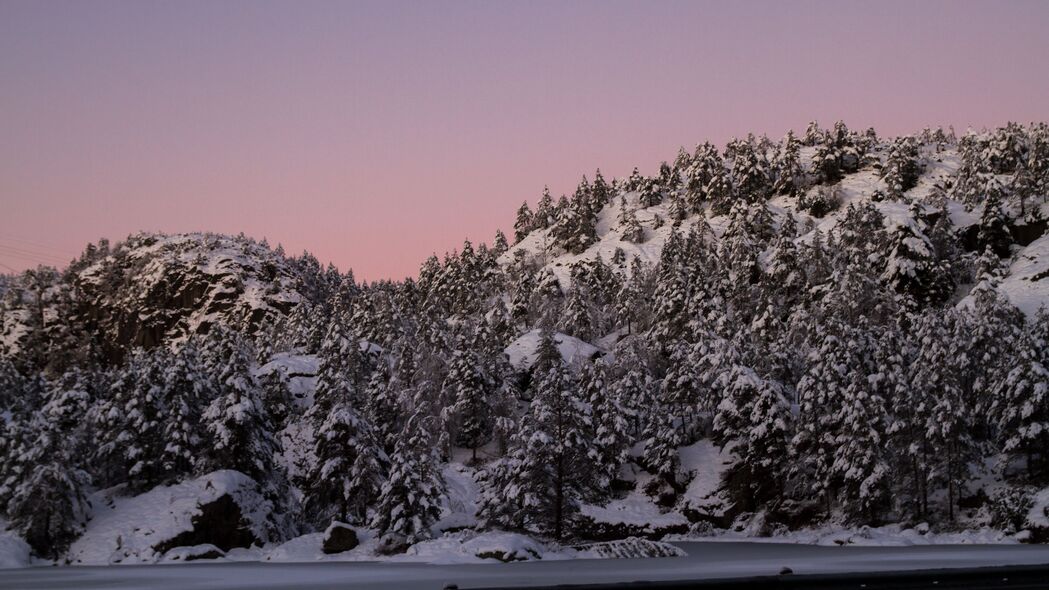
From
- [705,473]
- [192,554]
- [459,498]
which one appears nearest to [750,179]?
[705,473]

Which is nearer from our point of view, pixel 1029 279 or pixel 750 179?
pixel 1029 279

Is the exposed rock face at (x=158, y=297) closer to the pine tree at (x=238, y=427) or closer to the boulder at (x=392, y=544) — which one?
the pine tree at (x=238, y=427)

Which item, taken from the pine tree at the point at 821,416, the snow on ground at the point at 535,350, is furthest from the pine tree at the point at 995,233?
the snow on ground at the point at 535,350

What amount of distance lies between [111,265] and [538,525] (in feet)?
580

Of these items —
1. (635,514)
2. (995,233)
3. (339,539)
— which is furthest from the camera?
(995,233)

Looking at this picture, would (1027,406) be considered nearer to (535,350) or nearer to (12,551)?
(535,350)

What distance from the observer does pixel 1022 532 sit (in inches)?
1714

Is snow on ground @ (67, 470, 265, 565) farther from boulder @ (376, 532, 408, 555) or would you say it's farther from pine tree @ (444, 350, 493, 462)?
pine tree @ (444, 350, 493, 462)

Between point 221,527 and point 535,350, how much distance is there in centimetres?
4261

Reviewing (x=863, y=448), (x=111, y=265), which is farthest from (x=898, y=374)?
(x=111, y=265)

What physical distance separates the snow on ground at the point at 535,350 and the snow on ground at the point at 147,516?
39.4 meters

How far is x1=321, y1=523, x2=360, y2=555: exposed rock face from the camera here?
42031mm

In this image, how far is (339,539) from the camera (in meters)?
42.4

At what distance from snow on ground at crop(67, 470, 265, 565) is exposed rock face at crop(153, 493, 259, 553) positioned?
1.10 ft
